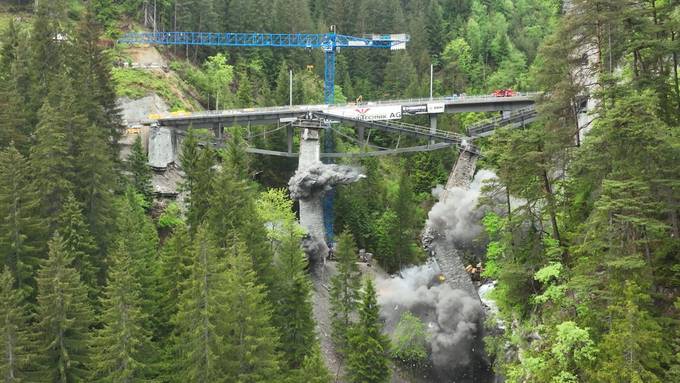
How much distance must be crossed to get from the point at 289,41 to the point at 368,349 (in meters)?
52.2

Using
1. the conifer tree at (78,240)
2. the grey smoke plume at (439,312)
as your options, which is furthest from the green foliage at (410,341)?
the conifer tree at (78,240)

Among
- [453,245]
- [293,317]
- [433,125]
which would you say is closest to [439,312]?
[453,245]

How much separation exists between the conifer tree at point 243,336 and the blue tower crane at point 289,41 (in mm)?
40984

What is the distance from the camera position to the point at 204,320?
30.4m

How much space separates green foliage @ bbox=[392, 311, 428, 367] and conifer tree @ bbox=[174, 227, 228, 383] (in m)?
18.1

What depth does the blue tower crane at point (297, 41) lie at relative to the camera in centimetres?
7175

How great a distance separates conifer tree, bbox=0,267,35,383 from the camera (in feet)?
91.8

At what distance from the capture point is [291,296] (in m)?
39.5

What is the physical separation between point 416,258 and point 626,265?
36.8 meters

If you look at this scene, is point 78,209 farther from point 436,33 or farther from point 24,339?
point 436,33

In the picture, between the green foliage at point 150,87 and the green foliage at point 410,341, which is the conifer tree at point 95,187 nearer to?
the green foliage at point 410,341

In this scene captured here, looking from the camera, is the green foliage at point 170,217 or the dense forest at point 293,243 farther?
the green foliage at point 170,217

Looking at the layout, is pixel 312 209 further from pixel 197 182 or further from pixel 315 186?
pixel 197 182

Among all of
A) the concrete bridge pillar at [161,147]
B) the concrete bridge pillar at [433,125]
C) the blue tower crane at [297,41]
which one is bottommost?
the concrete bridge pillar at [161,147]
